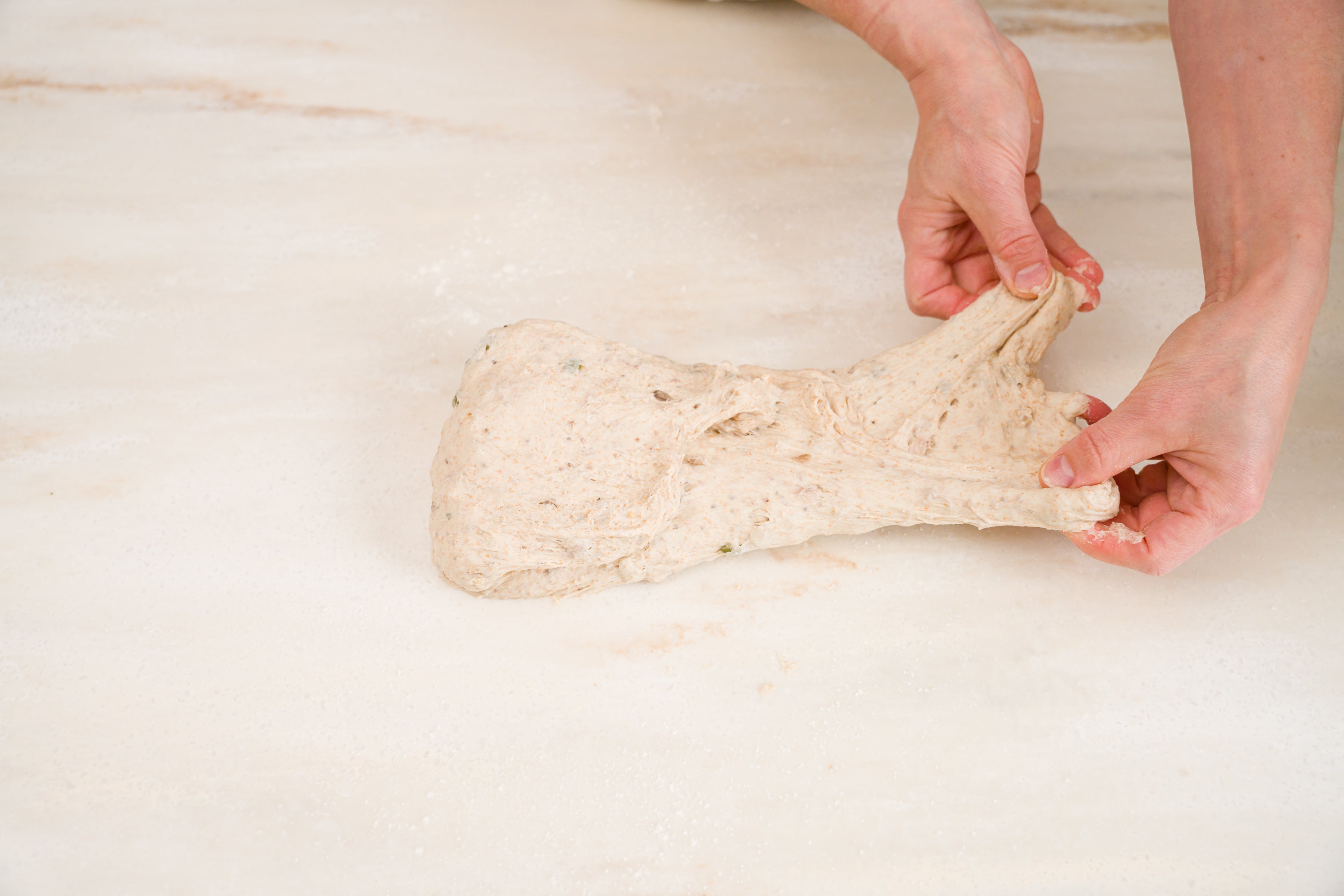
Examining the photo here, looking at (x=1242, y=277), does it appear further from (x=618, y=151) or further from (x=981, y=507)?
(x=618, y=151)

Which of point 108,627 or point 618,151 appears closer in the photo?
point 108,627

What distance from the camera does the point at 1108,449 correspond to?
1373 mm

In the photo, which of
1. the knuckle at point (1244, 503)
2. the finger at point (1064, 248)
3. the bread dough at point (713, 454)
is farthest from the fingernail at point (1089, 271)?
the knuckle at point (1244, 503)

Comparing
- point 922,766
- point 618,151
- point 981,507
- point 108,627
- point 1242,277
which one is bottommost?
point 108,627

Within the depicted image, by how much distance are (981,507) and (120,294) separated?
68.6 inches

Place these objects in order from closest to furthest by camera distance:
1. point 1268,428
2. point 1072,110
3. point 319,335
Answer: point 1268,428, point 319,335, point 1072,110

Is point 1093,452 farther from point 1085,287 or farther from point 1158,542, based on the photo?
point 1085,287

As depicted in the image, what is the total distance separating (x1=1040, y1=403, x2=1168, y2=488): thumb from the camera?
137 cm

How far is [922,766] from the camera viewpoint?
1.43 m

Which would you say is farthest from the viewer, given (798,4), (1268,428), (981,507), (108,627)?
(798,4)

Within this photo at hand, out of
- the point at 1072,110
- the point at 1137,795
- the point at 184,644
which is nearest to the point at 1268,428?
the point at 1137,795

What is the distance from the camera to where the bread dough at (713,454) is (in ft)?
4.65

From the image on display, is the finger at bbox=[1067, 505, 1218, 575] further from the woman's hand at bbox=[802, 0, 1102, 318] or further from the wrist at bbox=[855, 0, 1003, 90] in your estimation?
the wrist at bbox=[855, 0, 1003, 90]

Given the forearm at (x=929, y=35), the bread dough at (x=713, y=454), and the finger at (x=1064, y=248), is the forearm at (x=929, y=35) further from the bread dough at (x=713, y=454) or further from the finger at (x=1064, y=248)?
the bread dough at (x=713, y=454)
